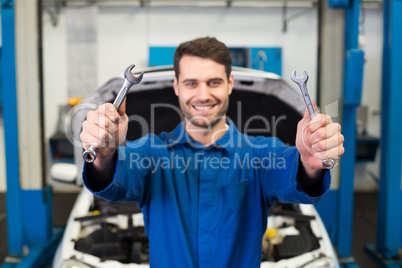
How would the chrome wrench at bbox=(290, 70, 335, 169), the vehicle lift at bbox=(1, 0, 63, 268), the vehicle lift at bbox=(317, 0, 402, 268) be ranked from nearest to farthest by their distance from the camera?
the chrome wrench at bbox=(290, 70, 335, 169)
the vehicle lift at bbox=(317, 0, 402, 268)
the vehicle lift at bbox=(1, 0, 63, 268)

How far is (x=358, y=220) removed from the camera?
9.96ft

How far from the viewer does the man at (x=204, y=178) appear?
691 mm

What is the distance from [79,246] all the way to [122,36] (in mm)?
2196

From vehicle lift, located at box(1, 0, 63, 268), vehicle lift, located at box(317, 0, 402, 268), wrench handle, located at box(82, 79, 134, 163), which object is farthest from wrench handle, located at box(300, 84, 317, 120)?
vehicle lift, located at box(1, 0, 63, 268)

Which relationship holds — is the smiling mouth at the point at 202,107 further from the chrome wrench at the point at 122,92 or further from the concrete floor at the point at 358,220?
the concrete floor at the point at 358,220

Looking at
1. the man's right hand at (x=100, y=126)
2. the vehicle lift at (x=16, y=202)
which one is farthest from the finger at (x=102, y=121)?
the vehicle lift at (x=16, y=202)

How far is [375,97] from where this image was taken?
366 centimetres

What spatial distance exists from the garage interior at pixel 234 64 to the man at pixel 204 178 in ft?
0.52

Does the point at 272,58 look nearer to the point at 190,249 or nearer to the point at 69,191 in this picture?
the point at 190,249

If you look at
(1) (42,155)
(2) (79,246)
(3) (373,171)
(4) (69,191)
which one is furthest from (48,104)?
(3) (373,171)

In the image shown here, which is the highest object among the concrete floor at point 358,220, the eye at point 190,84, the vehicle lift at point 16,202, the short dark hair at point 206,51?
the short dark hair at point 206,51

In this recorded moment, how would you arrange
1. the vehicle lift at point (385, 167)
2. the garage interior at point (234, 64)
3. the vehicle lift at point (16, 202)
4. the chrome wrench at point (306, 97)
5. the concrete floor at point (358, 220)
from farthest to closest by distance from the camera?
the concrete floor at point (358, 220) < the vehicle lift at point (16, 202) < the vehicle lift at point (385, 167) < the garage interior at point (234, 64) < the chrome wrench at point (306, 97)

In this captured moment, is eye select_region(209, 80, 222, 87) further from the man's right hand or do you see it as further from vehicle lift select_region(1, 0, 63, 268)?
vehicle lift select_region(1, 0, 63, 268)

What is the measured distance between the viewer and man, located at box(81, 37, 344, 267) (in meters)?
0.69
